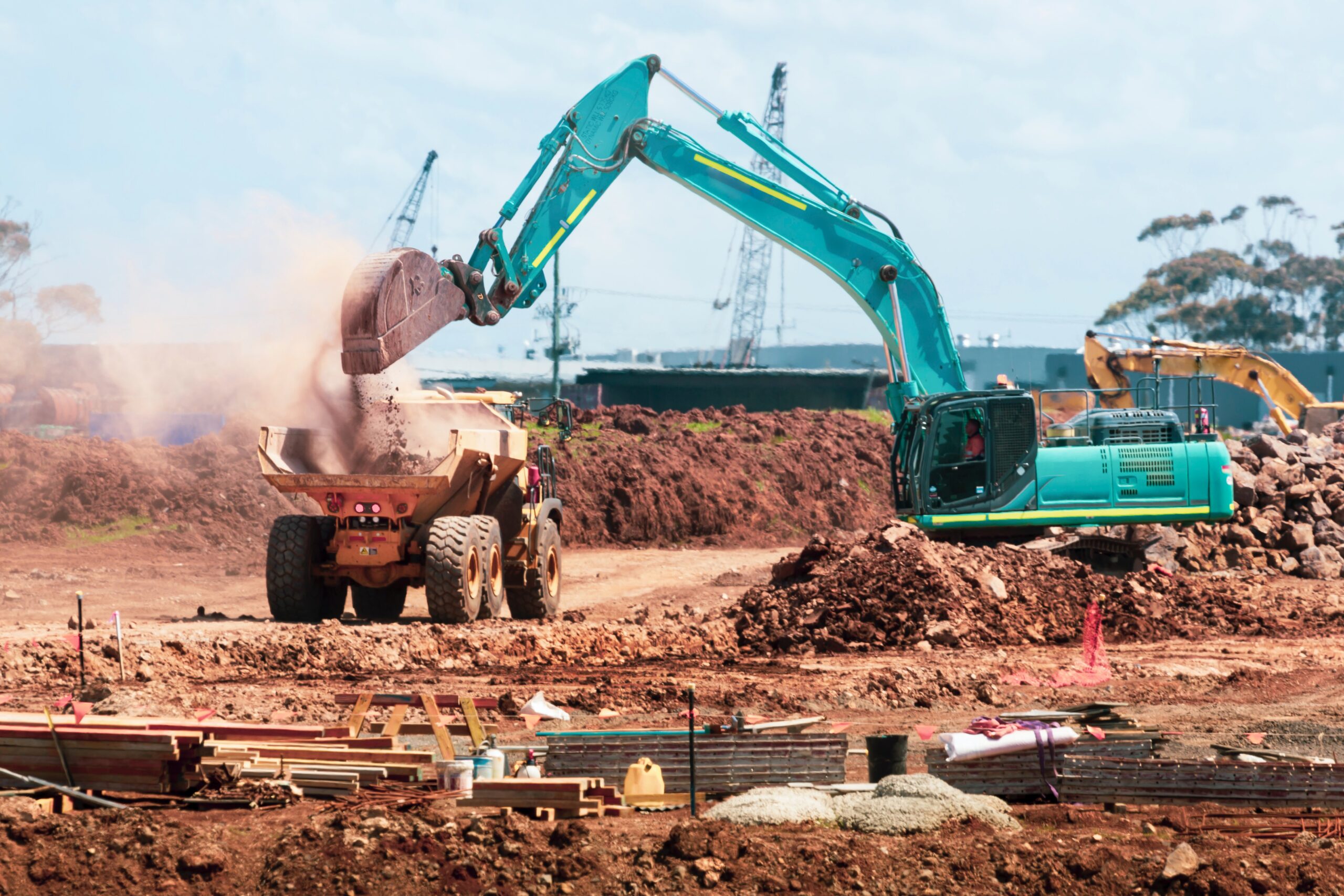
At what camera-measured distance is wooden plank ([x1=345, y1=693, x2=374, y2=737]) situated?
8312 mm

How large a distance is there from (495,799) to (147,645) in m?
6.55

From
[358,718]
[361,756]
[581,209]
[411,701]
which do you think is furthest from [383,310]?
[361,756]

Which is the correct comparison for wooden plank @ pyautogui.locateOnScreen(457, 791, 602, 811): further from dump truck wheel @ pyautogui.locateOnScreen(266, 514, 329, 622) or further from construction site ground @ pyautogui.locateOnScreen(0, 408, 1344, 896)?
dump truck wheel @ pyautogui.locateOnScreen(266, 514, 329, 622)

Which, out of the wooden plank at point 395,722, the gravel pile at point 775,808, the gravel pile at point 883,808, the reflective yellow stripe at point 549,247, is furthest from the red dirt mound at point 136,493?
the gravel pile at point 883,808

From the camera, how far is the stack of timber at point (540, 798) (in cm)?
698

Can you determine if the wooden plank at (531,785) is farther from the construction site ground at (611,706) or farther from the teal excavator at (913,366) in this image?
the teal excavator at (913,366)

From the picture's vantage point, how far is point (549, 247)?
592 inches

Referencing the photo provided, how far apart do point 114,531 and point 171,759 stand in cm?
1854

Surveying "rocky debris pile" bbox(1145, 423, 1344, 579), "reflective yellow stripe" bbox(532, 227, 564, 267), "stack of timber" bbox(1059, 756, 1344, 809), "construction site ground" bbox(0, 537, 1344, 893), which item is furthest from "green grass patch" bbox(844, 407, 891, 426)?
"stack of timber" bbox(1059, 756, 1344, 809)

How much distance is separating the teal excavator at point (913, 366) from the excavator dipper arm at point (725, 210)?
2 cm

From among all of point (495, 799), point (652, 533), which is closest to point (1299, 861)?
point (495, 799)

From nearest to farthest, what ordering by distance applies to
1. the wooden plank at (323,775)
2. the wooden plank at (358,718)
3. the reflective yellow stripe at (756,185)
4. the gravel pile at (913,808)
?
the gravel pile at (913,808)
the wooden plank at (323,775)
the wooden plank at (358,718)
the reflective yellow stripe at (756,185)

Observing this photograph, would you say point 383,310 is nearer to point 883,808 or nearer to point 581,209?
point 581,209

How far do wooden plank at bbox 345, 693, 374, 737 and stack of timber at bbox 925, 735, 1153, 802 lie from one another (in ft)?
11.4
